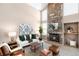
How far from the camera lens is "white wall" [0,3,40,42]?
225 cm

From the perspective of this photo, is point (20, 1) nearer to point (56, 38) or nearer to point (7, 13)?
point (7, 13)

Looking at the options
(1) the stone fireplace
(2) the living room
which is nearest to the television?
(2) the living room

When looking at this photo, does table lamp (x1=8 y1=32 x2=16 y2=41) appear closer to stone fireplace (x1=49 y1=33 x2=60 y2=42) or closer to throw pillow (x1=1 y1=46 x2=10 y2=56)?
throw pillow (x1=1 y1=46 x2=10 y2=56)

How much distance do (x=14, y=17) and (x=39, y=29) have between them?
543mm

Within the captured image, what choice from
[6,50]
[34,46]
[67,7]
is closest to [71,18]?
[67,7]

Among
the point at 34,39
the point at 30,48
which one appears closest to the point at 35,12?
the point at 34,39

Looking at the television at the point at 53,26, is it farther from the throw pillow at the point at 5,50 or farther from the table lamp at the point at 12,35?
the throw pillow at the point at 5,50

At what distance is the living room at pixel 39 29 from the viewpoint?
2.25 meters

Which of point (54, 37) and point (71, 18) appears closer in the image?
point (71, 18)

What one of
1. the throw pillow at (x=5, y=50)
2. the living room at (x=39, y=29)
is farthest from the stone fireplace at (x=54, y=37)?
the throw pillow at (x=5, y=50)

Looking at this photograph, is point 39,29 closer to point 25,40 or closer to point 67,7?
→ point 25,40

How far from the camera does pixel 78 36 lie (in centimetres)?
226

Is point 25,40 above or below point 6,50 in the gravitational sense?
above

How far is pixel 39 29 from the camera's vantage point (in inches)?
91.4
